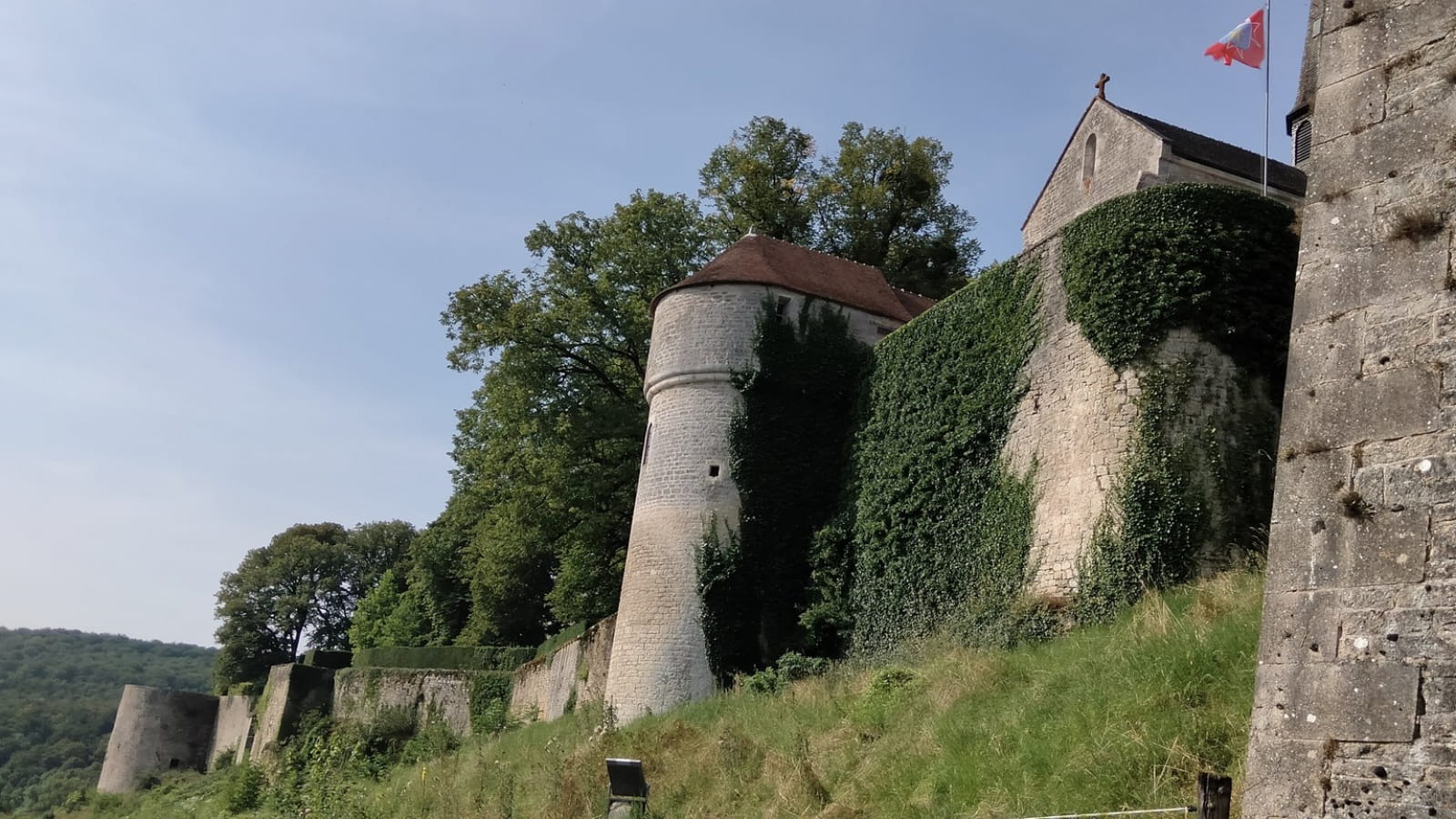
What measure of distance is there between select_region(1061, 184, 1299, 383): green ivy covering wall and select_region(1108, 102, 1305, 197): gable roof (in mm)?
5471

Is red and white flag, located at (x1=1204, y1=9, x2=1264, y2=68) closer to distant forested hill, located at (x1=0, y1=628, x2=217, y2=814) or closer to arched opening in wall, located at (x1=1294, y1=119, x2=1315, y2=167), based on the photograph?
arched opening in wall, located at (x1=1294, y1=119, x2=1315, y2=167)

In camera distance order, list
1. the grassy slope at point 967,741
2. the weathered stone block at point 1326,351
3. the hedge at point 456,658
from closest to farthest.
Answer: the weathered stone block at point 1326,351 → the grassy slope at point 967,741 → the hedge at point 456,658

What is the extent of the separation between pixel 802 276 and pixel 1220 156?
284 inches

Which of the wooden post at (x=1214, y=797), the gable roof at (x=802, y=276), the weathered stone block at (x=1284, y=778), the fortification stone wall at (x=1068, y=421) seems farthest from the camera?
the gable roof at (x=802, y=276)

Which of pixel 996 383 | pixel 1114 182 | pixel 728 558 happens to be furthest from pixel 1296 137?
pixel 728 558

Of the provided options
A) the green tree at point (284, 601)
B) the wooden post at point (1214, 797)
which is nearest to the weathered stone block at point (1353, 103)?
the wooden post at point (1214, 797)

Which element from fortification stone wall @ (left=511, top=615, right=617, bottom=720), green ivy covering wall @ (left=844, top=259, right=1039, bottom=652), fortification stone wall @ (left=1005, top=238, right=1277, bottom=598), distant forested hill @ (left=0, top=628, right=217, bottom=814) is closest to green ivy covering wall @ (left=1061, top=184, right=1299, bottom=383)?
fortification stone wall @ (left=1005, top=238, right=1277, bottom=598)

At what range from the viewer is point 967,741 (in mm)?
9656

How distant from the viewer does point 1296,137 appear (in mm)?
25000

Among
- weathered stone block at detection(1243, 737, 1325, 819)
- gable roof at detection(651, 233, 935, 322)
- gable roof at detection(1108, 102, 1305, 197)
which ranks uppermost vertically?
gable roof at detection(1108, 102, 1305, 197)

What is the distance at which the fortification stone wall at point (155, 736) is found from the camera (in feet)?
132

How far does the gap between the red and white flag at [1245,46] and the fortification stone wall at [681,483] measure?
22.7ft

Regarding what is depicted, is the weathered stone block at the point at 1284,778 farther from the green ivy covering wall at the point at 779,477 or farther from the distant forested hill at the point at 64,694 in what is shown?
the distant forested hill at the point at 64,694

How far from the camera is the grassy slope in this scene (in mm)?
7695
